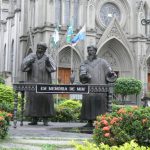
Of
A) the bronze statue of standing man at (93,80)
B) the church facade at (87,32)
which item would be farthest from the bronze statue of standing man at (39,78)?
the church facade at (87,32)

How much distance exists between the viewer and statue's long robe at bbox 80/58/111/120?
1187 centimetres

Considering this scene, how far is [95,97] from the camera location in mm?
11953

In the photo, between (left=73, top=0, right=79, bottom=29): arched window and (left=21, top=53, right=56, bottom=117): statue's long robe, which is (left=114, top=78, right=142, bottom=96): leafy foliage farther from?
(left=21, top=53, right=56, bottom=117): statue's long robe

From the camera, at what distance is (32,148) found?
23.4 feet

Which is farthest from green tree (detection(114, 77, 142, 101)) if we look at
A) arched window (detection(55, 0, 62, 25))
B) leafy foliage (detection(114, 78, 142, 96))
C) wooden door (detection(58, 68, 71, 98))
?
arched window (detection(55, 0, 62, 25))

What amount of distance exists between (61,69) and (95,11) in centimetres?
702

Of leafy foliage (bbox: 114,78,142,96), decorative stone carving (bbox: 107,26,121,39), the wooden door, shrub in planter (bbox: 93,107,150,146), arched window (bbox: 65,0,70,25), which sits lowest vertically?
shrub in planter (bbox: 93,107,150,146)

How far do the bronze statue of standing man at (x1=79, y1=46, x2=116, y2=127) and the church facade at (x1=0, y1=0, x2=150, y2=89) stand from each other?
2735 centimetres

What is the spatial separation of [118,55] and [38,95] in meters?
34.0

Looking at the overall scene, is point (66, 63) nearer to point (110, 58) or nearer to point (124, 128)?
point (110, 58)

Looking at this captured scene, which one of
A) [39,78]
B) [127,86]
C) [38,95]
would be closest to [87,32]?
[127,86]

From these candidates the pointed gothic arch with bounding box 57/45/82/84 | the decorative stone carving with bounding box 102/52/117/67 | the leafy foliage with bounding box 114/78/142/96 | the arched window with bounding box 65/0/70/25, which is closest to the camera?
the leafy foliage with bounding box 114/78/142/96

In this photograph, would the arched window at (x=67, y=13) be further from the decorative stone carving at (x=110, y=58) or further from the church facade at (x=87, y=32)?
the decorative stone carving at (x=110, y=58)

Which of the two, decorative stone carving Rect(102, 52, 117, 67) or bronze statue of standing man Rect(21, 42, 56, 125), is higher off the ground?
decorative stone carving Rect(102, 52, 117, 67)
